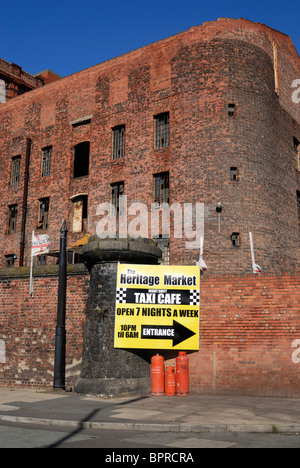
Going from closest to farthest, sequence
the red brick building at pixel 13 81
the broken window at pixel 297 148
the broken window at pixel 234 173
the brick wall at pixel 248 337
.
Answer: the brick wall at pixel 248 337 → the broken window at pixel 234 173 → the broken window at pixel 297 148 → the red brick building at pixel 13 81

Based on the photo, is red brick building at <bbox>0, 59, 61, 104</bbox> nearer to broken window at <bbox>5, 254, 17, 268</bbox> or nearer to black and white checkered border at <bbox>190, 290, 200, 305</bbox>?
broken window at <bbox>5, 254, 17, 268</bbox>

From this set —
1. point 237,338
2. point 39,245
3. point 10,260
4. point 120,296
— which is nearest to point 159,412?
point 237,338

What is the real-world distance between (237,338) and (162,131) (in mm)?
14776

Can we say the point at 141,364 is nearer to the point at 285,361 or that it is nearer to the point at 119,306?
the point at 119,306

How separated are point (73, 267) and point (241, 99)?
13462mm

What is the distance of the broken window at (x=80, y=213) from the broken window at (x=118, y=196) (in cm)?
238

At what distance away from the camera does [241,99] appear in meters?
23.7

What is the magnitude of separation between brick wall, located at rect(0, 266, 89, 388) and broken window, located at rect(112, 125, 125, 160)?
40.4 feet

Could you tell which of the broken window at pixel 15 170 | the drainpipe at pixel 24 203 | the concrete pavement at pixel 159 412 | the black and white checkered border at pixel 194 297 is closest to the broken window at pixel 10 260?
the drainpipe at pixel 24 203

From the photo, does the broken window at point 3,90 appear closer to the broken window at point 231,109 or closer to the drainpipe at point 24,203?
the drainpipe at point 24,203

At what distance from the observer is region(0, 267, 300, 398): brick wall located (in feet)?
41.4

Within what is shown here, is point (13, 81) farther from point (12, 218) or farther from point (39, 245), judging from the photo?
point (39, 245)

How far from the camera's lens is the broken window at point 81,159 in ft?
98.2

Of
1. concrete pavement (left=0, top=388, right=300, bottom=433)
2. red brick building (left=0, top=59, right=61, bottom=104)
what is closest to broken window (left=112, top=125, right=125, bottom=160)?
red brick building (left=0, top=59, right=61, bottom=104)
